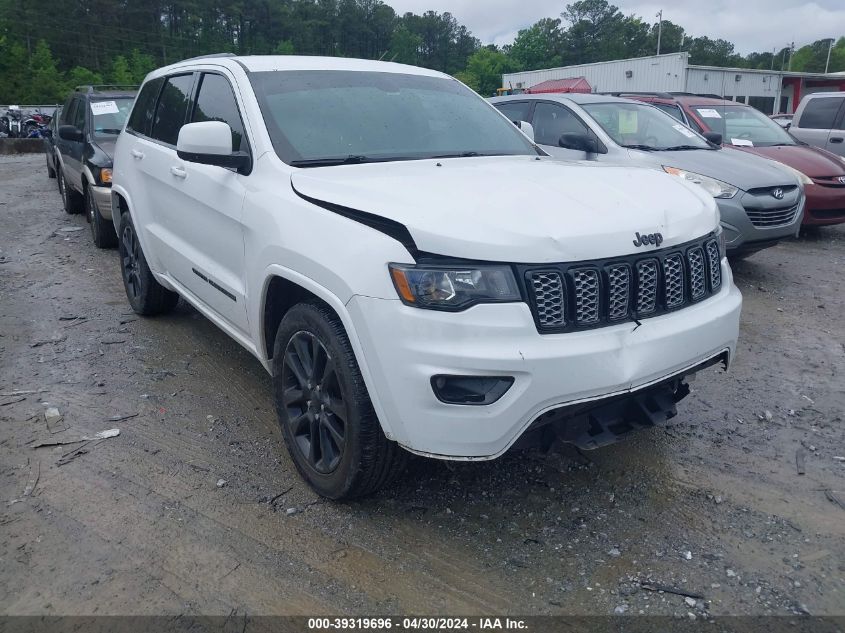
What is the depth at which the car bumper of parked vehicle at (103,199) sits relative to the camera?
788 cm

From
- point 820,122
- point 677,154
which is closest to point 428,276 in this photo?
point 677,154

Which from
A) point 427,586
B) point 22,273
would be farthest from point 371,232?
point 22,273

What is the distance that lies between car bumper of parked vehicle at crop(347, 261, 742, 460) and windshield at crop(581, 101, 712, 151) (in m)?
5.50

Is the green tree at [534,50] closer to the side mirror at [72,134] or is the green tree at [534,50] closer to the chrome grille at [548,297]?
the side mirror at [72,134]

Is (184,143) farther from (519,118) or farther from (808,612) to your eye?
(519,118)

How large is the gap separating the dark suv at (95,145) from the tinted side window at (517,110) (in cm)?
425

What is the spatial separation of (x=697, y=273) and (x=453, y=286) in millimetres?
1199

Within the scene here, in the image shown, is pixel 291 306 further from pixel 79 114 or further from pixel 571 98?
pixel 79 114

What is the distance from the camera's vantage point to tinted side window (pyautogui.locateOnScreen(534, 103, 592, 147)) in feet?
25.9

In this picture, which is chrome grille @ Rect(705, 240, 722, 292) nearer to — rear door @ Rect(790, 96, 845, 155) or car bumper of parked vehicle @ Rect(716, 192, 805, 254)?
car bumper of parked vehicle @ Rect(716, 192, 805, 254)

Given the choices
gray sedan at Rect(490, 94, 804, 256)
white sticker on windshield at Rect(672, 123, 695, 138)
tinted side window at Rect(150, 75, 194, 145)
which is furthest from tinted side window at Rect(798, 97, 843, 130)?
tinted side window at Rect(150, 75, 194, 145)

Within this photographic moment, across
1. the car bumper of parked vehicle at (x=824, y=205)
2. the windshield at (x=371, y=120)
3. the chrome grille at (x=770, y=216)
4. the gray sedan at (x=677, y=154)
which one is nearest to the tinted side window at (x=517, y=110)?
the gray sedan at (x=677, y=154)

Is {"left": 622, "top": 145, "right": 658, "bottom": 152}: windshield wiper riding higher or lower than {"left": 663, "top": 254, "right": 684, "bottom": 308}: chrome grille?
lower

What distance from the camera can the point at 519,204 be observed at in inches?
111
